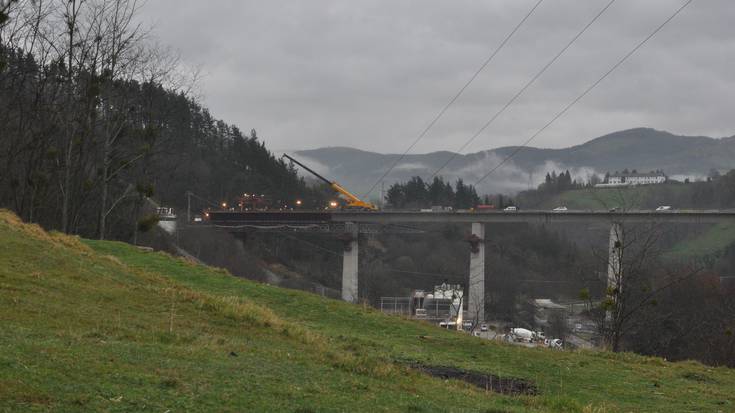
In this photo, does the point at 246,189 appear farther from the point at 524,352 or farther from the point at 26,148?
the point at 524,352

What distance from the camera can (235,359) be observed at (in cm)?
1018

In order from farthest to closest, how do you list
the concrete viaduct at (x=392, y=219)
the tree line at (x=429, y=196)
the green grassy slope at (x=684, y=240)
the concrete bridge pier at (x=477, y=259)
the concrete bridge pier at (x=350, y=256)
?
the tree line at (x=429, y=196)
the green grassy slope at (x=684, y=240)
the concrete viaduct at (x=392, y=219)
the concrete bridge pier at (x=350, y=256)
the concrete bridge pier at (x=477, y=259)

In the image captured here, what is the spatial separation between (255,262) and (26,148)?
42.2m

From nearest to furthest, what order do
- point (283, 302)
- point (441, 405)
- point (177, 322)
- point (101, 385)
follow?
point (101, 385), point (441, 405), point (177, 322), point (283, 302)

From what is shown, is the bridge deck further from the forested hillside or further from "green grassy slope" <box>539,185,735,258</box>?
the forested hillside

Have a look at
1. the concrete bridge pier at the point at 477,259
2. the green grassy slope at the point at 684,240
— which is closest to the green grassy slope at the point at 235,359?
the concrete bridge pier at the point at 477,259

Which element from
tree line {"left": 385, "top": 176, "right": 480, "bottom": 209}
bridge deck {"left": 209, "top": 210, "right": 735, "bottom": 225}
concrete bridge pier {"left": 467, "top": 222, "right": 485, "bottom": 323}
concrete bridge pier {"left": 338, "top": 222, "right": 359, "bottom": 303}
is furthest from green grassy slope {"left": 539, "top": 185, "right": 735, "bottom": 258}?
concrete bridge pier {"left": 338, "top": 222, "right": 359, "bottom": 303}

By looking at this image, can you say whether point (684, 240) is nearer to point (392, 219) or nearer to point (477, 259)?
point (392, 219)

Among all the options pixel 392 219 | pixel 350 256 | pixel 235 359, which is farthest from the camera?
pixel 392 219

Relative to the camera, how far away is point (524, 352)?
1650cm

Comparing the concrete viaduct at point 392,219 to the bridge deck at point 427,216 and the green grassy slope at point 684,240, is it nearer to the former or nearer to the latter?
the bridge deck at point 427,216

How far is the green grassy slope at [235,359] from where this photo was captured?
25.2ft

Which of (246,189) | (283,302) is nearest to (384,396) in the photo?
(283,302)

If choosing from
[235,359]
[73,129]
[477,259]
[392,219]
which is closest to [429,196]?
[392,219]
